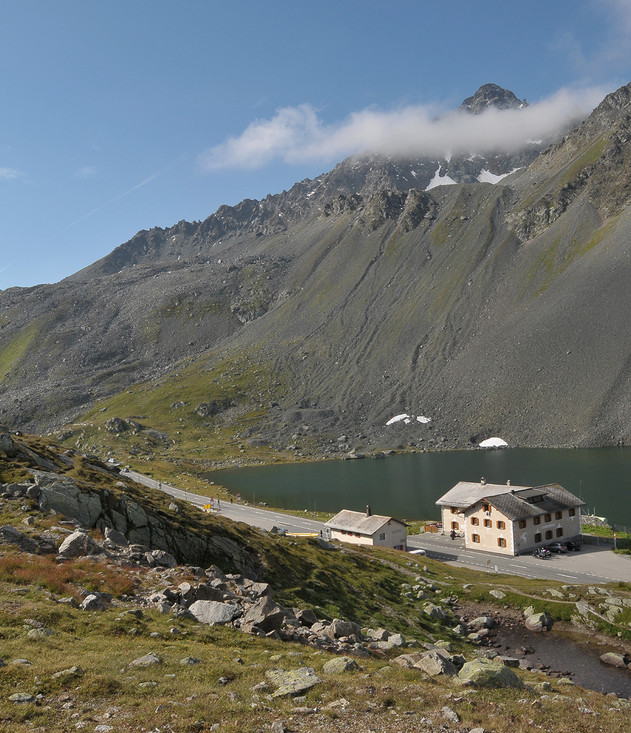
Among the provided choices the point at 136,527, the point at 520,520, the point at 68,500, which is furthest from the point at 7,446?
the point at 520,520

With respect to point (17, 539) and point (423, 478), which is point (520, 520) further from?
point (17, 539)

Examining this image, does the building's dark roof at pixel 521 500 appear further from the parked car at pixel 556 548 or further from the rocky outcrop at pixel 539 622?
the rocky outcrop at pixel 539 622

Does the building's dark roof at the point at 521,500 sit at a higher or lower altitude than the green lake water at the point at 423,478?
higher

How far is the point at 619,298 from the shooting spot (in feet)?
592

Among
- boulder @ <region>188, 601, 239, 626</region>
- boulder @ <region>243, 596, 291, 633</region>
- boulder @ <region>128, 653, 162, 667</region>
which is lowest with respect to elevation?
boulder @ <region>243, 596, 291, 633</region>

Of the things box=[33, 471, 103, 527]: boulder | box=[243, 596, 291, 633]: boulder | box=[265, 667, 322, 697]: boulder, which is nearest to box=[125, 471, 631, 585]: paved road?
box=[243, 596, 291, 633]: boulder

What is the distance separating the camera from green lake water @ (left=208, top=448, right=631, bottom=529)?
336 feet

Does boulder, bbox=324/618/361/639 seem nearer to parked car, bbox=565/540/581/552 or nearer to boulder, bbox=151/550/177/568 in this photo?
Answer: boulder, bbox=151/550/177/568

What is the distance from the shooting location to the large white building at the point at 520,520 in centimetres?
7131

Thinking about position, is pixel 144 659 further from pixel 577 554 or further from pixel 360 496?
pixel 360 496

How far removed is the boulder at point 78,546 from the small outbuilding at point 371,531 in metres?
50.1

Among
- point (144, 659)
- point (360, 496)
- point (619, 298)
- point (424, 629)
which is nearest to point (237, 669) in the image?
point (144, 659)

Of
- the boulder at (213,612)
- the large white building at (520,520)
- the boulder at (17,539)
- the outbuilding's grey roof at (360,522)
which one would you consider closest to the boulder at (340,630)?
the boulder at (213,612)

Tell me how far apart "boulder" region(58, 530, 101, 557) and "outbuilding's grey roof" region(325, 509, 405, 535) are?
50.8 meters
